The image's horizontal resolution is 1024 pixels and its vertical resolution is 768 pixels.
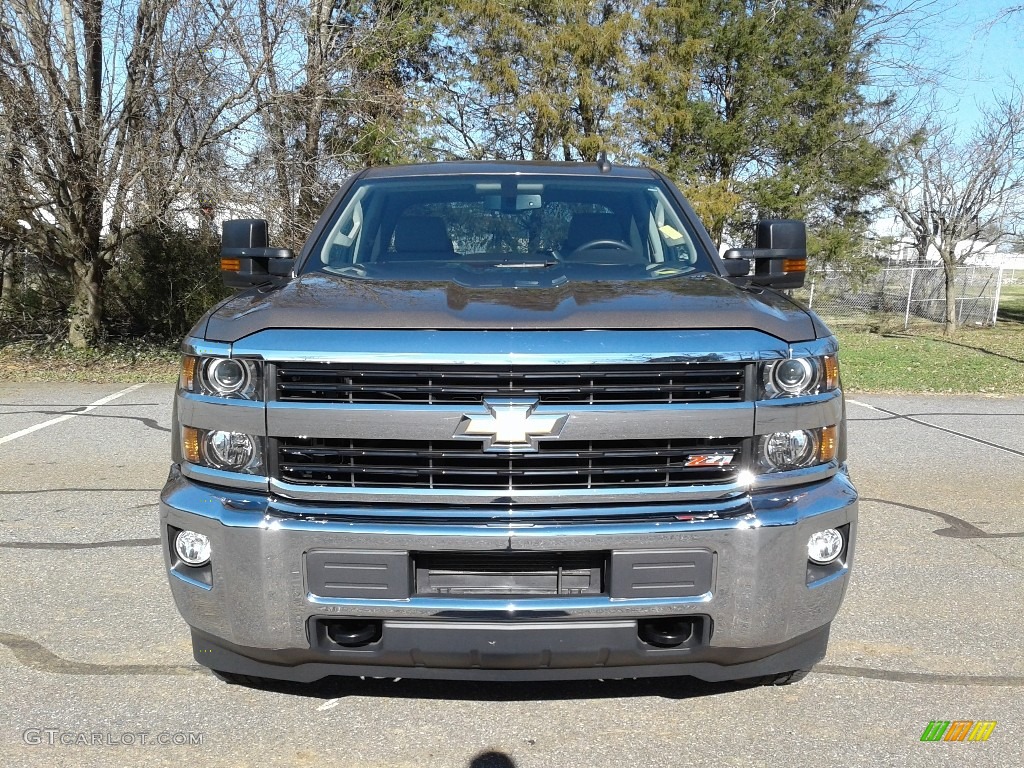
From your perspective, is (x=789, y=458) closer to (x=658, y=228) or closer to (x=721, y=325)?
(x=721, y=325)

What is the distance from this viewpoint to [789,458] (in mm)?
2828

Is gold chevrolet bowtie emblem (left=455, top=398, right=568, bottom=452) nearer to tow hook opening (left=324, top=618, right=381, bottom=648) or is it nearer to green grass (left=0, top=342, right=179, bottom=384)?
tow hook opening (left=324, top=618, right=381, bottom=648)

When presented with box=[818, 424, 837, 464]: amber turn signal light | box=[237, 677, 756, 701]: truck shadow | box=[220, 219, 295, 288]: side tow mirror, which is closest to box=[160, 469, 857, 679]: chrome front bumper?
box=[818, 424, 837, 464]: amber turn signal light

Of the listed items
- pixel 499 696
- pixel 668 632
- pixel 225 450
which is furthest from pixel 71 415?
pixel 668 632

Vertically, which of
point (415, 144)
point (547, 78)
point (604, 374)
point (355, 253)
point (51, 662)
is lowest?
point (51, 662)

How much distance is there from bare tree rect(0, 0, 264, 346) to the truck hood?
32.9 ft

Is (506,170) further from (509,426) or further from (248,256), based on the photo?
(509,426)

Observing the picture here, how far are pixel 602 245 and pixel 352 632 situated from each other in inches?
81.3

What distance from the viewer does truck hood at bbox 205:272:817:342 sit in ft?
9.07

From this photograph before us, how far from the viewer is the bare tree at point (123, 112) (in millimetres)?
11570

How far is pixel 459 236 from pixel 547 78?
17.2 metres

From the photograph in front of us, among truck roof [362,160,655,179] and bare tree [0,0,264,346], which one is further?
bare tree [0,0,264,346]

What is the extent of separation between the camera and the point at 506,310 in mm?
2826

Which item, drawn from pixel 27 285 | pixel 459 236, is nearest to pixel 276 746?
pixel 459 236
